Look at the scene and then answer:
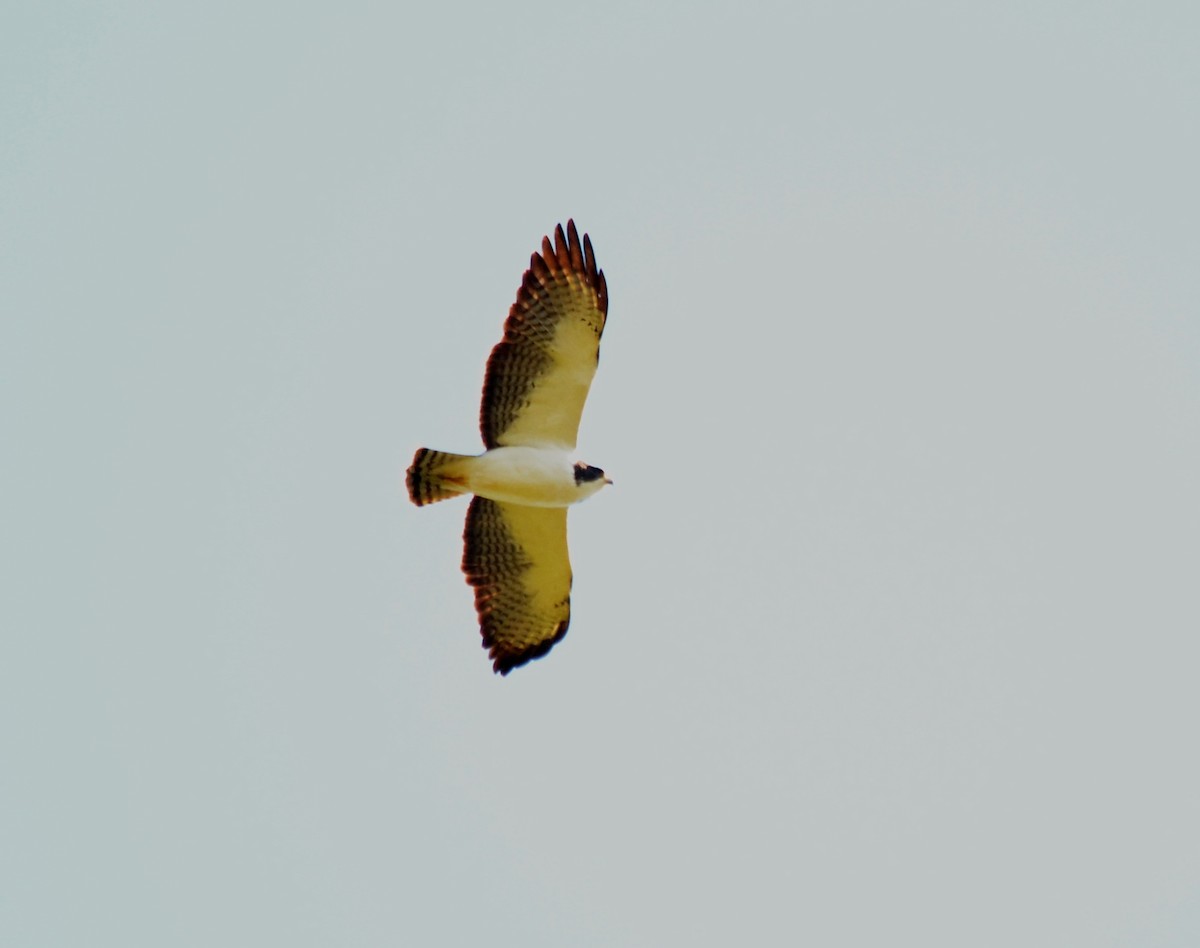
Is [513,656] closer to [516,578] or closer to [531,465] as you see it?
[516,578]

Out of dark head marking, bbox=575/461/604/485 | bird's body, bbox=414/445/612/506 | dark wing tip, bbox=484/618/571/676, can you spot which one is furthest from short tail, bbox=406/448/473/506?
dark wing tip, bbox=484/618/571/676

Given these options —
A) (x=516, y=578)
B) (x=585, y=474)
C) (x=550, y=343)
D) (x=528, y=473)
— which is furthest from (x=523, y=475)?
(x=516, y=578)

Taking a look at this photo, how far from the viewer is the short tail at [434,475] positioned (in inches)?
594

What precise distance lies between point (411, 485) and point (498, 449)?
0.73 metres

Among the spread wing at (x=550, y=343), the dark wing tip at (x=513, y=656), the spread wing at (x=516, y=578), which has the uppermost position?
the spread wing at (x=550, y=343)

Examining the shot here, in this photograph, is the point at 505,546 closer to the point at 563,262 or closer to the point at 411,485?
the point at 411,485

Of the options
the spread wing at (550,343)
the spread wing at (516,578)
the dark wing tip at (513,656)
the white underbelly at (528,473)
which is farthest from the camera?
the dark wing tip at (513,656)

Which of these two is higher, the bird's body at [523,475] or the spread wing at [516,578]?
the bird's body at [523,475]

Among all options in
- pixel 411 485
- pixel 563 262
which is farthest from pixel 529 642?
pixel 563 262

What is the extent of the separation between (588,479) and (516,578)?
136cm

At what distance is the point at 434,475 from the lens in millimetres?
15141

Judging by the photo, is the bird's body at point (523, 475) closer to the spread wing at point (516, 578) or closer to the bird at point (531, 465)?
the bird at point (531, 465)

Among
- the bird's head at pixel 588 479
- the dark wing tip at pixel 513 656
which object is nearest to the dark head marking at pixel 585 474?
the bird's head at pixel 588 479

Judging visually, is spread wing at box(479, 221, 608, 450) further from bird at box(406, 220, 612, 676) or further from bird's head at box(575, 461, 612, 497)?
bird's head at box(575, 461, 612, 497)
